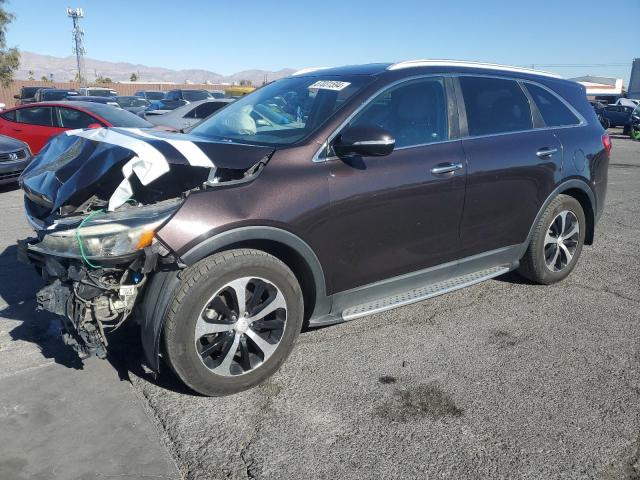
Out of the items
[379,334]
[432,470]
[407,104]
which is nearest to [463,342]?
[379,334]

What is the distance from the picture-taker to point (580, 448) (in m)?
2.66

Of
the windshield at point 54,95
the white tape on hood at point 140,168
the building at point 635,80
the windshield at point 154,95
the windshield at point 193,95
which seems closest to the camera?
the white tape on hood at point 140,168

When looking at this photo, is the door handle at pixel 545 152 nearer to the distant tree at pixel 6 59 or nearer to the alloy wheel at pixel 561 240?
the alloy wheel at pixel 561 240

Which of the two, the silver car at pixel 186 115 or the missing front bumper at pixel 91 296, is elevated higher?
the silver car at pixel 186 115

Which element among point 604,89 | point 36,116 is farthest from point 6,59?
point 604,89

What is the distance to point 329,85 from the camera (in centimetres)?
378

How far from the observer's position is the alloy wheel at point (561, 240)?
4.70m

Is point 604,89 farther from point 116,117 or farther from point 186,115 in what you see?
point 116,117

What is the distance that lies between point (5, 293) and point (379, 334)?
3.21 meters

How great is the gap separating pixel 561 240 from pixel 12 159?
861cm

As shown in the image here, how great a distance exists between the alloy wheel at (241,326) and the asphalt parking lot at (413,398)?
22 cm

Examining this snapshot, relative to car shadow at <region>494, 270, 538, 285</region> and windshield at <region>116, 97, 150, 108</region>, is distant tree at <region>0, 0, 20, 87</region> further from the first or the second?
car shadow at <region>494, 270, 538, 285</region>

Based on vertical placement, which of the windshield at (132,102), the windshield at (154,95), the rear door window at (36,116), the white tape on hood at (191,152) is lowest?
the white tape on hood at (191,152)

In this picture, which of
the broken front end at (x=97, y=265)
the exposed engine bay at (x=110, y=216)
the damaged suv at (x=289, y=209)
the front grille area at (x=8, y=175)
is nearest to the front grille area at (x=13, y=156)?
the front grille area at (x=8, y=175)
